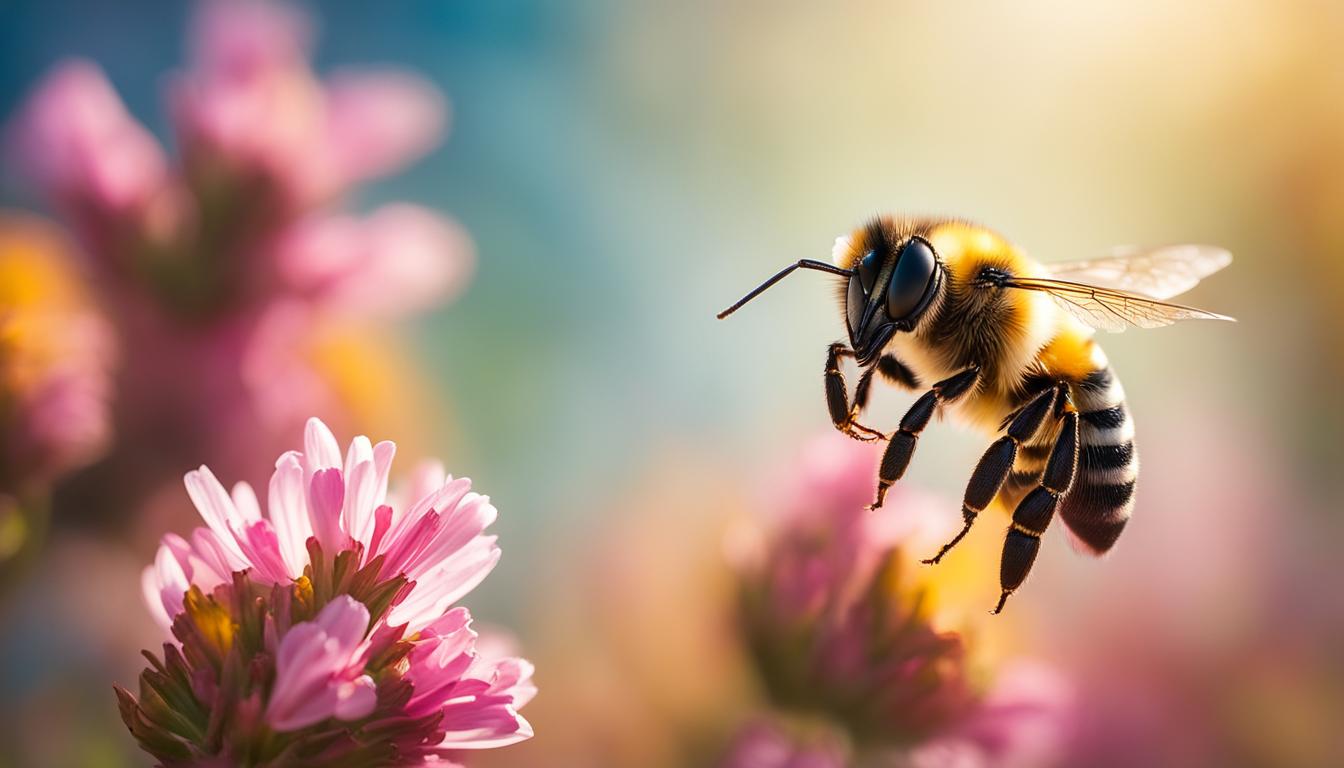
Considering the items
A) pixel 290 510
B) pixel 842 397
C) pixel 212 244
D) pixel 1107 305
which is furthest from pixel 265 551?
pixel 212 244

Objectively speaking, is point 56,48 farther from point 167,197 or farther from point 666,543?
point 666,543

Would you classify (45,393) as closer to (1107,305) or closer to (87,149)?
(87,149)

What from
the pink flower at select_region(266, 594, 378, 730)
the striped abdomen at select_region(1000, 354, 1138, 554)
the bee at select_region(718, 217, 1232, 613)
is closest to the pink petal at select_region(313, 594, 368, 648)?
the pink flower at select_region(266, 594, 378, 730)

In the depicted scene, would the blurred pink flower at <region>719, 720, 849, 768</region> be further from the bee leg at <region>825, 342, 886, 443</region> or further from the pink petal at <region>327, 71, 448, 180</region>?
the pink petal at <region>327, 71, 448, 180</region>

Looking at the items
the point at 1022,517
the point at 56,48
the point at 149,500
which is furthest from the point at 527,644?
the point at 56,48

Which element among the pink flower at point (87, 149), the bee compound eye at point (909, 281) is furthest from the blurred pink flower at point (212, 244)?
the bee compound eye at point (909, 281)

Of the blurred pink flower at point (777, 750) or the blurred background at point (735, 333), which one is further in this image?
the blurred background at point (735, 333)

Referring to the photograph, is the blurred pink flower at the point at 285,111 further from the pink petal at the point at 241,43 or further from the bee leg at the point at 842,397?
the bee leg at the point at 842,397
